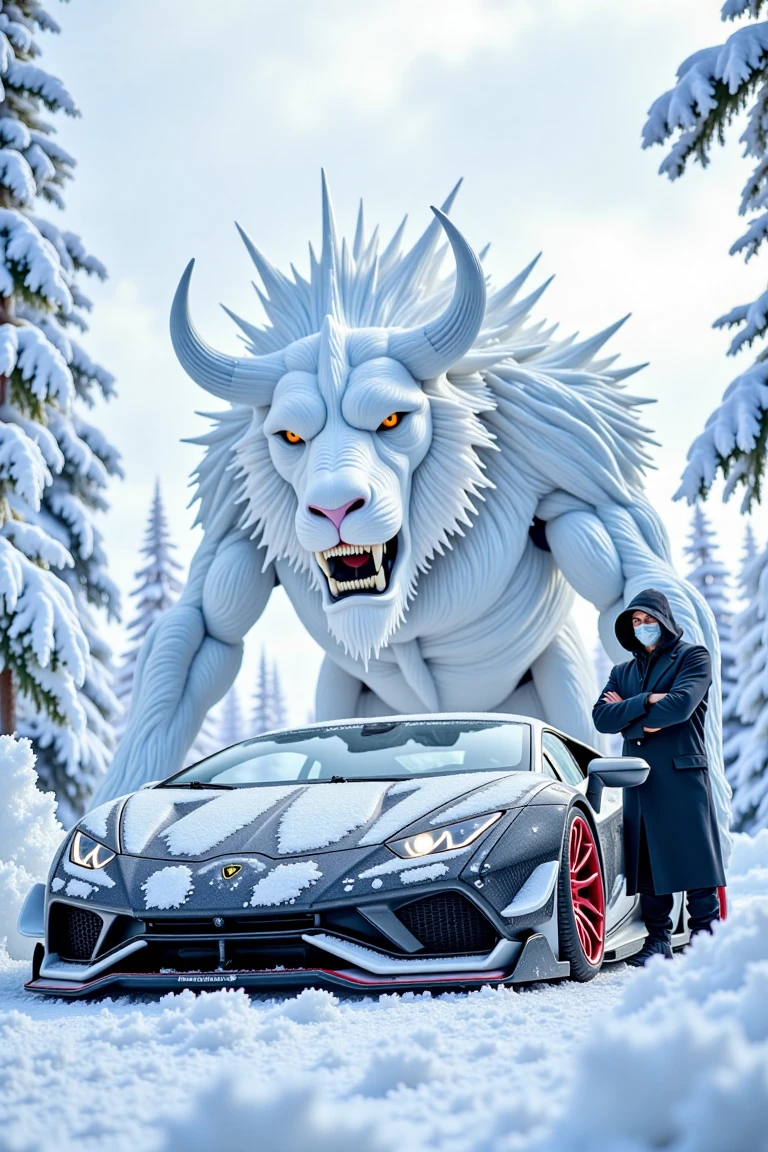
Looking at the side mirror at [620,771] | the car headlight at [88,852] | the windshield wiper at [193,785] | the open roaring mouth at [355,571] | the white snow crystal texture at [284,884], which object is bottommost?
the white snow crystal texture at [284,884]

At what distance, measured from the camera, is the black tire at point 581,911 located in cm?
372

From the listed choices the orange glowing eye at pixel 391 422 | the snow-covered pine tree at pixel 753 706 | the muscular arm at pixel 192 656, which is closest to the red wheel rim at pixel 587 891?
the orange glowing eye at pixel 391 422

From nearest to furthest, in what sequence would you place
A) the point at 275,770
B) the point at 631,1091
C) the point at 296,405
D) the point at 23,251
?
the point at 631,1091
the point at 275,770
the point at 296,405
the point at 23,251

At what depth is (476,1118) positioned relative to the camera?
6.59 ft

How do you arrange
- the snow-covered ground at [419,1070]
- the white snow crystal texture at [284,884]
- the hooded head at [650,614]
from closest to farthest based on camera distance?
the snow-covered ground at [419,1070] → the white snow crystal texture at [284,884] → the hooded head at [650,614]

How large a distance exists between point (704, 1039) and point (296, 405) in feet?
19.2

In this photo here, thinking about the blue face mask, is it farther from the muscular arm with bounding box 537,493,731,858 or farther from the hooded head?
the muscular arm with bounding box 537,493,731,858

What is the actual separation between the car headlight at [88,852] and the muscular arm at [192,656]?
3.72 m

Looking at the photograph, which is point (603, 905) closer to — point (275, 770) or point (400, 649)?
point (275, 770)

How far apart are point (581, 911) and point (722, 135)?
24.6 feet

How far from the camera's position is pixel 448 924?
3578mm

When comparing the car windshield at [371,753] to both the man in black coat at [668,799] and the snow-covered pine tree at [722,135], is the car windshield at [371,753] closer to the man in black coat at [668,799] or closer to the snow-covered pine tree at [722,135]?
the man in black coat at [668,799]

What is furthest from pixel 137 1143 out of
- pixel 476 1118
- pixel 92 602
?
pixel 92 602

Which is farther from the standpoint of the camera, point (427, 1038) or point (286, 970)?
point (286, 970)
